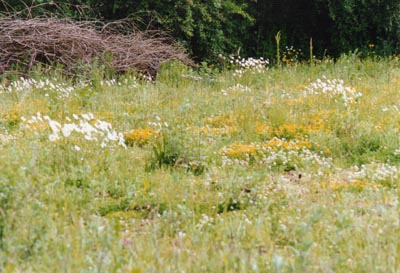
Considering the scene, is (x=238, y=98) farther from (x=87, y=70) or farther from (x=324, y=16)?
(x=324, y=16)

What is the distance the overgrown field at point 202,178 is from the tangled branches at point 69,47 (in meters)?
1.05

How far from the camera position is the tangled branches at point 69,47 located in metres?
10.5

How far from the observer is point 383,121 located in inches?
284

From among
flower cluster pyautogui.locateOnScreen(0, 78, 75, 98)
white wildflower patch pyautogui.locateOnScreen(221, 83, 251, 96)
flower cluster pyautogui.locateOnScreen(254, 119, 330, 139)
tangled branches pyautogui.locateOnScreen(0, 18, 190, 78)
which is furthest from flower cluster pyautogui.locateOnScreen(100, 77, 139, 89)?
flower cluster pyautogui.locateOnScreen(254, 119, 330, 139)

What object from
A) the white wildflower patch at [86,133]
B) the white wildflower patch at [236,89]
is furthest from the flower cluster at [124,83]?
the white wildflower patch at [86,133]

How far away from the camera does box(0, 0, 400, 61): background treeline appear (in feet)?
40.3

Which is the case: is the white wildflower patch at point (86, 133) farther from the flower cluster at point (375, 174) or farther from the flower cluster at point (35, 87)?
the flower cluster at point (35, 87)

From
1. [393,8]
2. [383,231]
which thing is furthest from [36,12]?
[383,231]

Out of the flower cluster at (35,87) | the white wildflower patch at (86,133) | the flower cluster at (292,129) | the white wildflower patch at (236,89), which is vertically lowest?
the white wildflower patch at (236,89)

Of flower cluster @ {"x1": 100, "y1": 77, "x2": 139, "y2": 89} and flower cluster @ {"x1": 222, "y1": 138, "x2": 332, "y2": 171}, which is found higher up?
flower cluster @ {"x1": 222, "y1": 138, "x2": 332, "y2": 171}

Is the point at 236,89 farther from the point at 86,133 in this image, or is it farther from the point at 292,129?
the point at 86,133

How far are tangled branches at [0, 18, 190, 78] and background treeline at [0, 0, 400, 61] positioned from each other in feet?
2.52

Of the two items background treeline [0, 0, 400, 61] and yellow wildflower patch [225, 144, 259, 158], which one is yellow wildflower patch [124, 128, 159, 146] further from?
background treeline [0, 0, 400, 61]

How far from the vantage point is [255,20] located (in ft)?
45.8
